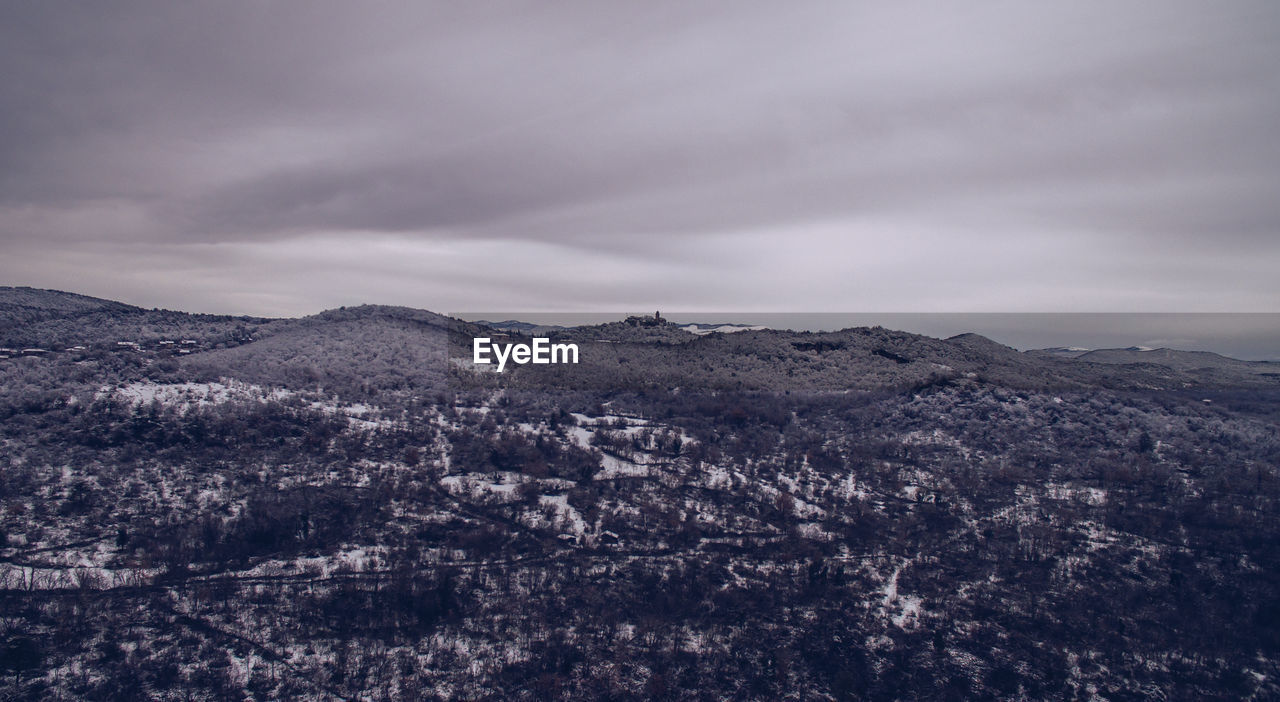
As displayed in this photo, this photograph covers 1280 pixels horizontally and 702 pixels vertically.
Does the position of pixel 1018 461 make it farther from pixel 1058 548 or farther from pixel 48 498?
pixel 48 498

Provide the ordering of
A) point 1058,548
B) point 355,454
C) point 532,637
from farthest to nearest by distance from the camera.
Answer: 1. point 355,454
2. point 1058,548
3. point 532,637

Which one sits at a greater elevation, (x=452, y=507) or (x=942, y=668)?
(x=452, y=507)

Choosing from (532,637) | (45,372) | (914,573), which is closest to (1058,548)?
(914,573)

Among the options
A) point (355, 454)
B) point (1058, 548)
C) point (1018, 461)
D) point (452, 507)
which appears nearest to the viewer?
point (1058, 548)

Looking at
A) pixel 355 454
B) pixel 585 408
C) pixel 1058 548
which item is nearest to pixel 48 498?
pixel 355 454

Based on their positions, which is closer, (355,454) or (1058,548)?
(1058,548)

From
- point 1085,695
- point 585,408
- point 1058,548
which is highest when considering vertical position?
point 585,408

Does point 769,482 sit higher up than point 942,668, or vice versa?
point 769,482

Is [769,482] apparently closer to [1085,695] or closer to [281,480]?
[1085,695]

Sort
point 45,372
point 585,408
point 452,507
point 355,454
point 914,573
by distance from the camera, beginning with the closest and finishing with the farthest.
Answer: point 914,573 → point 452,507 → point 355,454 → point 45,372 → point 585,408
